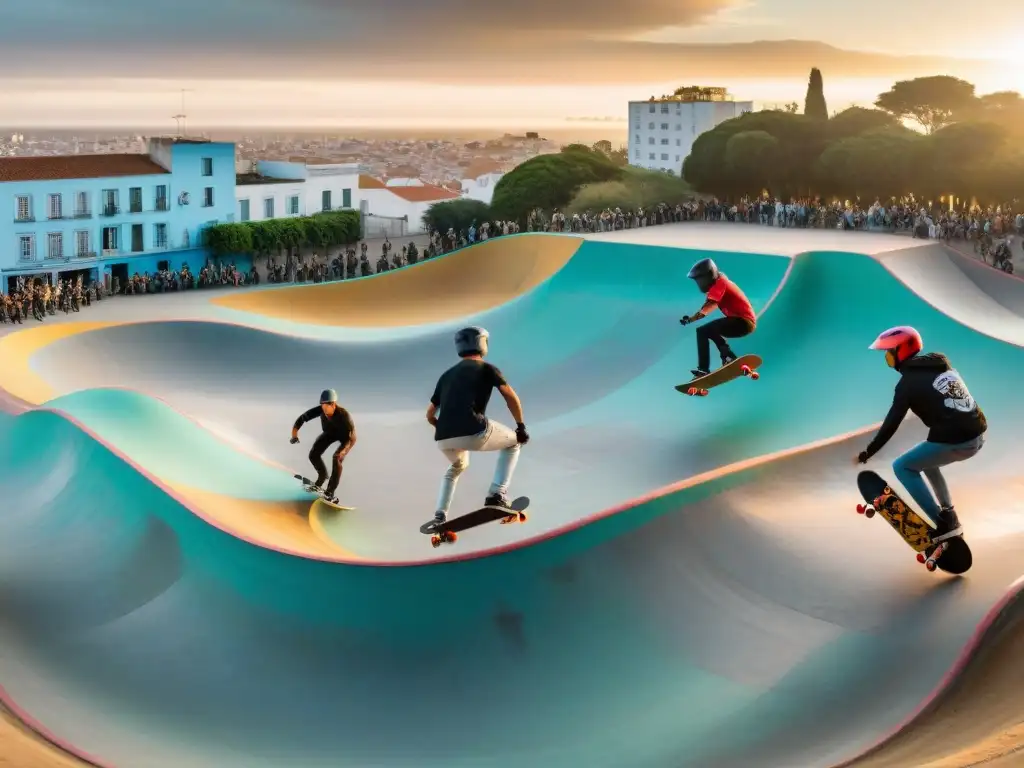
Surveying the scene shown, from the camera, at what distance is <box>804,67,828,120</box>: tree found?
240 feet

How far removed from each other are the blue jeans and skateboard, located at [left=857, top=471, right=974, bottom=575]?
0.19m

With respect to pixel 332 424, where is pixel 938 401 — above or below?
above

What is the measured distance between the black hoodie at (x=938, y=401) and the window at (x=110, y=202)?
40.2 metres

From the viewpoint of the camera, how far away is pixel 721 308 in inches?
575

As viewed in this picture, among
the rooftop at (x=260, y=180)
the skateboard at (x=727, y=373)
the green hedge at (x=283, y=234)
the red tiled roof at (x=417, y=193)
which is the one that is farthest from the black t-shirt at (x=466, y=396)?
the red tiled roof at (x=417, y=193)

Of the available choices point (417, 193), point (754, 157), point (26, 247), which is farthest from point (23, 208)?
point (417, 193)

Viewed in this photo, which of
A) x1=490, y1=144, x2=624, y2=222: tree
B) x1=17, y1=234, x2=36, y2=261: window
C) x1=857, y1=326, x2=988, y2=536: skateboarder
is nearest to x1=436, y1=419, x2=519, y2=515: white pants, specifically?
x1=857, y1=326, x2=988, y2=536: skateboarder

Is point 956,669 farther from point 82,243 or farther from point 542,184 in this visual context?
point 542,184

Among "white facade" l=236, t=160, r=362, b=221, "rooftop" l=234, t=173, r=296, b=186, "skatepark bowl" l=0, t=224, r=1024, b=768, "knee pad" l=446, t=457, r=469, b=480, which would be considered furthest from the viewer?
"rooftop" l=234, t=173, r=296, b=186

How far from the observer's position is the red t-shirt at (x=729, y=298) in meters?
14.3

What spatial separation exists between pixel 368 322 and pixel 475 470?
1019 cm

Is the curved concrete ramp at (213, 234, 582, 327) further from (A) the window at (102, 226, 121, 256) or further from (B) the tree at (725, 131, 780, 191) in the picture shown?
(B) the tree at (725, 131, 780, 191)

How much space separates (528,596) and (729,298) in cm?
554

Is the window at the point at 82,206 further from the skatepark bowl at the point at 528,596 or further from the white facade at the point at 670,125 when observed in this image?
the white facade at the point at 670,125
